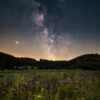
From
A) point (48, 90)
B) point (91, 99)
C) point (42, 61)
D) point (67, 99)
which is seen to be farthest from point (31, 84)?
point (42, 61)

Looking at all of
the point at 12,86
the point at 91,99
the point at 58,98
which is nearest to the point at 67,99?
the point at 58,98

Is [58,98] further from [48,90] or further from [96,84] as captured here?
[96,84]

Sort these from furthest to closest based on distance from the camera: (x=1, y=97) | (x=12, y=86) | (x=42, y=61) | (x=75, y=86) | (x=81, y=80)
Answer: (x=42, y=61) < (x=81, y=80) < (x=75, y=86) < (x=12, y=86) < (x=1, y=97)

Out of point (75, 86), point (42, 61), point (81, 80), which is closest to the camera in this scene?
point (75, 86)

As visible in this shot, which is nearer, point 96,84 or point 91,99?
point 91,99

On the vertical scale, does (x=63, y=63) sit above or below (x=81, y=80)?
above

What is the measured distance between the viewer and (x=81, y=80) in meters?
16.4

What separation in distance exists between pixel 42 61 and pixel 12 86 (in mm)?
34456

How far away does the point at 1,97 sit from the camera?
41.2ft

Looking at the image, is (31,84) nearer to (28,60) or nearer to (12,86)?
(12,86)

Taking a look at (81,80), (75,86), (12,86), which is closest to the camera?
(12,86)

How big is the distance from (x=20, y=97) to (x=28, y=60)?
119 ft

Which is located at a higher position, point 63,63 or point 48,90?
point 63,63

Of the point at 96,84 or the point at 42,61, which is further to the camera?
the point at 42,61
